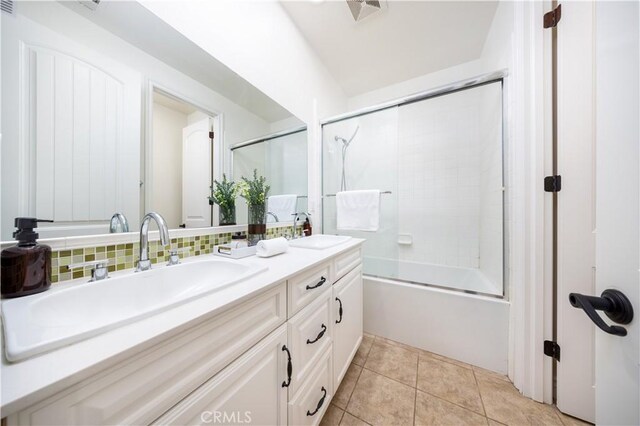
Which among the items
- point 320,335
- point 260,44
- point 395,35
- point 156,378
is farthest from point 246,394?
point 395,35

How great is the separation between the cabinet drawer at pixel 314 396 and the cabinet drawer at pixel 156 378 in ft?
1.27

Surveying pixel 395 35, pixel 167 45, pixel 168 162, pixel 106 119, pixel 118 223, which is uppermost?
pixel 395 35

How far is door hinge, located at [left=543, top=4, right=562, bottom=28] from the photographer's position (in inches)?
40.0

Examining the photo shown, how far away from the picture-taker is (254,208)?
1.22 m

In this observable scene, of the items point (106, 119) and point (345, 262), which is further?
point (345, 262)

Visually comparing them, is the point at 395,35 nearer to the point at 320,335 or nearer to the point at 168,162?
the point at 168,162

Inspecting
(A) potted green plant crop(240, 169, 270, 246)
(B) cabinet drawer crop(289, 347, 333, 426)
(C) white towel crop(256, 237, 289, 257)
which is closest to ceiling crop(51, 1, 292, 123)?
(A) potted green plant crop(240, 169, 270, 246)

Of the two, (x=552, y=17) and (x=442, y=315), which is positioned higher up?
(x=552, y=17)

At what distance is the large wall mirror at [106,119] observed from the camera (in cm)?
58

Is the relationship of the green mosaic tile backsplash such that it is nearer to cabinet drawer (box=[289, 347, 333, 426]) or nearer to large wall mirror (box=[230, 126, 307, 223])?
large wall mirror (box=[230, 126, 307, 223])

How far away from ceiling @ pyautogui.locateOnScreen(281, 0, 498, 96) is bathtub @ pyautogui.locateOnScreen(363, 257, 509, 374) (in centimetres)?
190

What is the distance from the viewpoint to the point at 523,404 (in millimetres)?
1099

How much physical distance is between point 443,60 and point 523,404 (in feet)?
8.68

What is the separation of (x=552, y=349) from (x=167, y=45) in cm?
226
